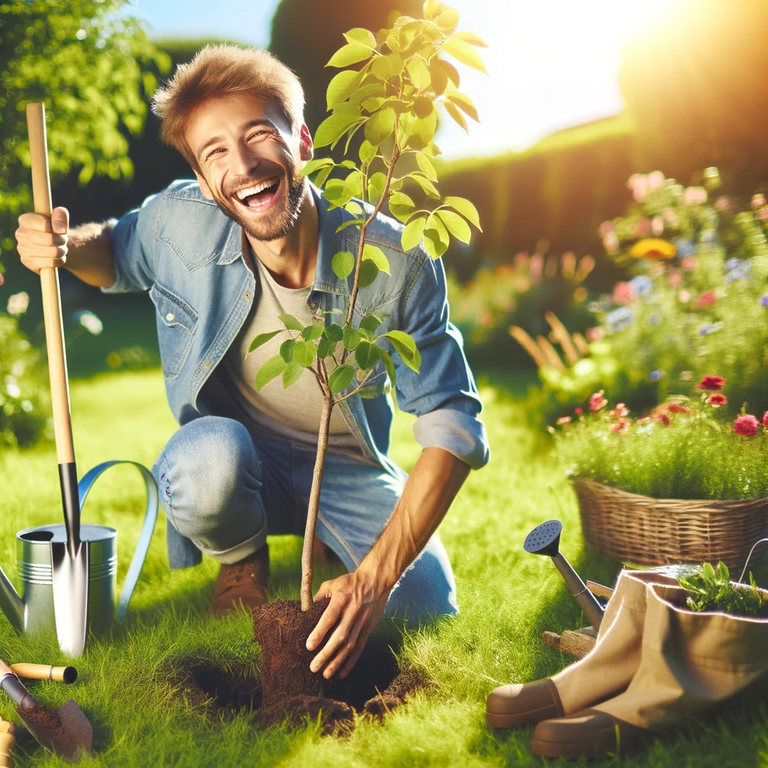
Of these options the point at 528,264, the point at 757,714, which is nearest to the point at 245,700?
the point at 757,714

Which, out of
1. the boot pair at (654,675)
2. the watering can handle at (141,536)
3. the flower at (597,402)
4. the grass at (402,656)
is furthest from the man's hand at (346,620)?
the flower at (597,402)

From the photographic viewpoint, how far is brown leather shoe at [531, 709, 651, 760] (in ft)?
4.89

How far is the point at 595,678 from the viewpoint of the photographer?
158 cm

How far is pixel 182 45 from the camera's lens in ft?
28.2

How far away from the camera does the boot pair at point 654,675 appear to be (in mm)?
1487

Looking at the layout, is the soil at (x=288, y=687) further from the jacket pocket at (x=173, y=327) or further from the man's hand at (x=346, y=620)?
the jacket pocket at (x=173, y=327)

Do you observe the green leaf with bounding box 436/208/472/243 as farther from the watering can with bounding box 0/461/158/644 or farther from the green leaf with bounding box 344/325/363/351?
the watering can with bounding box 0/461/158/644

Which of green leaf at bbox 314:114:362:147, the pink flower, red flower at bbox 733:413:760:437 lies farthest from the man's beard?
the pink flower

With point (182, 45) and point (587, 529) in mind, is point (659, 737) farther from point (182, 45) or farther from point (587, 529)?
point (182, 45)

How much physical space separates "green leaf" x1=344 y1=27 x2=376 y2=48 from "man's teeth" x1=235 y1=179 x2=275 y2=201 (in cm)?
61

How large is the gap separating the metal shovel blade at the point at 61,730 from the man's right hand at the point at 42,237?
1.04 m

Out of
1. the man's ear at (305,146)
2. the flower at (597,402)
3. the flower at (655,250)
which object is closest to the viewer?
the man's ear at (305,146)

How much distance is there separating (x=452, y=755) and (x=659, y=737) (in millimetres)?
385

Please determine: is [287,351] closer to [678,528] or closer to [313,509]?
[313,509]
